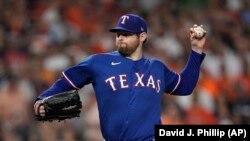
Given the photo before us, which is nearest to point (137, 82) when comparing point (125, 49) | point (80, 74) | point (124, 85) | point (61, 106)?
point (124, 85)

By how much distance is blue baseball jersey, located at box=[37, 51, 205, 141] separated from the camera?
7.28 m

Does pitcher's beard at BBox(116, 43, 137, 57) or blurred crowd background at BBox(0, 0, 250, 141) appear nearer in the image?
pitcher's beard at BBox(116, 43, 137, 57)

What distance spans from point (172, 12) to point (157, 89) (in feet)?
21.4

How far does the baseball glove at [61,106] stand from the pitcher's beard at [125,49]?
0.55 m

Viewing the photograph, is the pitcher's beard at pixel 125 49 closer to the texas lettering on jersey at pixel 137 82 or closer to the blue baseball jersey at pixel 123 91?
the blue baseball jersey at pixel 123 91

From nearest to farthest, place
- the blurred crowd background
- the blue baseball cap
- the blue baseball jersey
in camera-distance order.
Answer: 1. the blue baseball jersey
2. the blue baseball cap
3. the blurred crowd background

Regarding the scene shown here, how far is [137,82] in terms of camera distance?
7.41 meters

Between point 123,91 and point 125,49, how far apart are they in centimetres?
38

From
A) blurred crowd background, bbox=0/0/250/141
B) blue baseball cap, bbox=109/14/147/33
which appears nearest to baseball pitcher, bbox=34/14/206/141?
blue baseball cap, bbox=109/14/147/33

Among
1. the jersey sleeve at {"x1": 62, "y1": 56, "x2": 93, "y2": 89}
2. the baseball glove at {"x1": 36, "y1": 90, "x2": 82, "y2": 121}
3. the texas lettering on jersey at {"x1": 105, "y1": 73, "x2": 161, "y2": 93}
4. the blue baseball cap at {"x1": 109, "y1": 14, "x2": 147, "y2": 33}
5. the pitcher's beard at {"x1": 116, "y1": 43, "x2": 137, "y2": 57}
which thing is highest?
the blue baseball cap at {"x1": 109, "y1": 14, "x2": 147, "y2": 33}

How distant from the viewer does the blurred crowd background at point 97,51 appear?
1116 cm

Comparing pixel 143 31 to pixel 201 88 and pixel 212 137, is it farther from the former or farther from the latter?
pixel 201 88
